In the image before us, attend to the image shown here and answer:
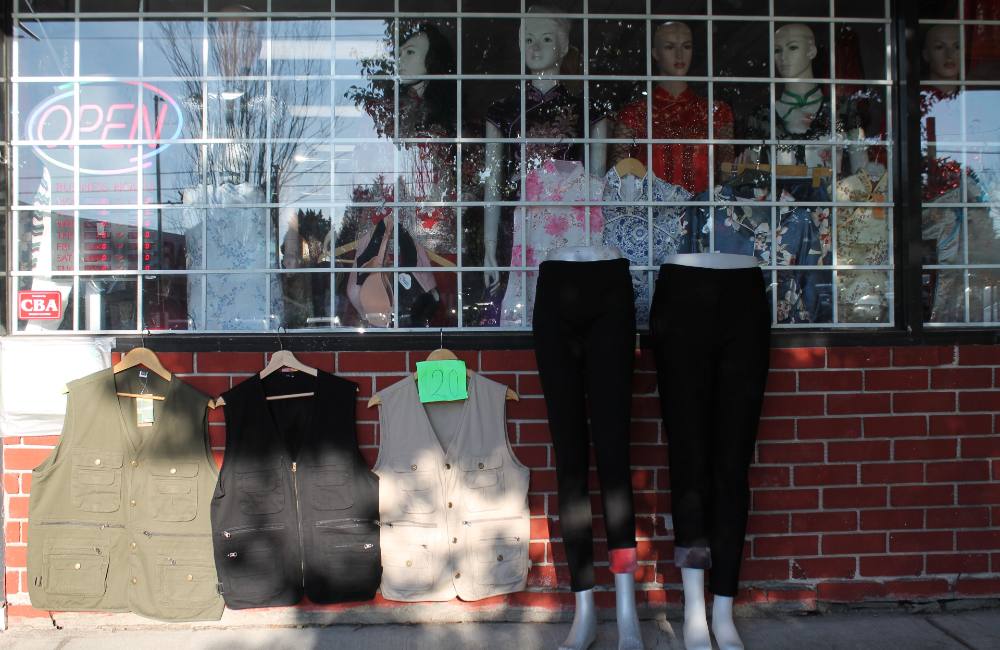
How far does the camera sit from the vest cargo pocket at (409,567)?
11.6 feet

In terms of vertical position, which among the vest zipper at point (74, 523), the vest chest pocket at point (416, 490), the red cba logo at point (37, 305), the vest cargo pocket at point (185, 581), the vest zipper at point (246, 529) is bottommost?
the vest cargo pocket at point (185, 581)

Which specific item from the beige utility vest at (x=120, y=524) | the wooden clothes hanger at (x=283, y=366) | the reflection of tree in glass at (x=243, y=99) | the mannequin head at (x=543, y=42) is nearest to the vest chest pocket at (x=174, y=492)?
the beige utility vest at (x=120, y=524)

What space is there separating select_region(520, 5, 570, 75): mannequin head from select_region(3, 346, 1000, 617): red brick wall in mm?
1457

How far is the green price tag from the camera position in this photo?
11.7 feet

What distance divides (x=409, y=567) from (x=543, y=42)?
8.51 ft

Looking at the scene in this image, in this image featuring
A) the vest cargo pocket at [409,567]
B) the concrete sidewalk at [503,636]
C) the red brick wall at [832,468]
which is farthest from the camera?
the red brick wall at [832,468]

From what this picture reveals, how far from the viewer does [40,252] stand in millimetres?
3801

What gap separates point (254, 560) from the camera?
347cm

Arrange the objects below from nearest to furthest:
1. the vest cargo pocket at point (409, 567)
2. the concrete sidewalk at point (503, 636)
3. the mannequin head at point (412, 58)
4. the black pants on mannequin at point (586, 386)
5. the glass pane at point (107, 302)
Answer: the black pants on mannequin at point (586, 386) → the concrete sidewalk at point (503, 636) → the vest cargo pocket at point (409, 567) → the glass pane at point (107, 302) → the mannequin head at point (412, 58)

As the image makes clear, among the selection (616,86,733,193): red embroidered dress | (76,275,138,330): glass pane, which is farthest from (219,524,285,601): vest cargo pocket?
(616,86,733,193): red embroidered dress

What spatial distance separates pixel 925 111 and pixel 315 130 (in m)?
3.07

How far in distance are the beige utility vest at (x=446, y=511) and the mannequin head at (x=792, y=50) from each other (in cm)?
235

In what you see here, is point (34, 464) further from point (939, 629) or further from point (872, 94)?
point (872, 94)

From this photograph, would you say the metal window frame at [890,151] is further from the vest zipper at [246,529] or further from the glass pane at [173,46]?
the vest zipper at [246,529]
